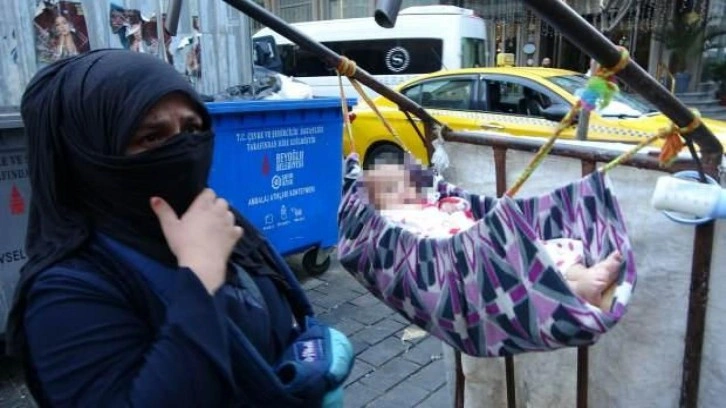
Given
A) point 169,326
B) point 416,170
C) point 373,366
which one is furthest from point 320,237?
point 169,326

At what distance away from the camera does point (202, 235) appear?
3.69 ft

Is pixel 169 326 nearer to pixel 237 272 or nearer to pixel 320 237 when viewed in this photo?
pixel 237 272

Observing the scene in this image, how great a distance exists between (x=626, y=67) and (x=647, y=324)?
0.76 m

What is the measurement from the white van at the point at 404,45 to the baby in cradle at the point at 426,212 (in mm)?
9208

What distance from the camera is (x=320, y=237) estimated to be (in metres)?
4.53

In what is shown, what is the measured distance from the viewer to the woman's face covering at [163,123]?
116cm

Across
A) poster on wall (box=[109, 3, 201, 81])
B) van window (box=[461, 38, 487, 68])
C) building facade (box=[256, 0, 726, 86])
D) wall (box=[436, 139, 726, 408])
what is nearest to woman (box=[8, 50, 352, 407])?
wall (box=[436, 139, 726, 408])

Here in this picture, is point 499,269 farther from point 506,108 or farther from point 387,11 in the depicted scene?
point 506,108

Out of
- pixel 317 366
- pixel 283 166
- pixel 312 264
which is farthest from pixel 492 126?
pixel 317 366

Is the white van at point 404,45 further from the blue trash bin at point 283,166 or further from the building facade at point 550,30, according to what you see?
the blue trash bin at point 283,166

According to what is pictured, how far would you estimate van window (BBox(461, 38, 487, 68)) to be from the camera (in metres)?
11.9

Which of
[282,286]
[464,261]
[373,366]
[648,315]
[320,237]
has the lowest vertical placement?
[373,366]

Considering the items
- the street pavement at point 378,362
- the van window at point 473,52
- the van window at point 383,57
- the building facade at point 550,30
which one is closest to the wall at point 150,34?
the street pavement at point 378,362

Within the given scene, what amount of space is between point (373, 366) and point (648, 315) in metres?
2.04
